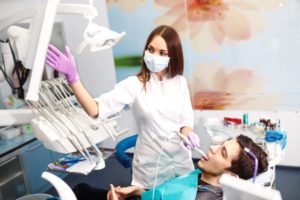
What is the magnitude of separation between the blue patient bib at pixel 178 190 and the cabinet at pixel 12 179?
1.60 metres

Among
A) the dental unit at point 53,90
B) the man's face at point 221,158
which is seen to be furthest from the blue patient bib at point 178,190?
the dental unit at point 53,90

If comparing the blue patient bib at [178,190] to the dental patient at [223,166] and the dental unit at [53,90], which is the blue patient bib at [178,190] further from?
the dental unit at [53,90]

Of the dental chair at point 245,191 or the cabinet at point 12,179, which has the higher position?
the dental chair at point 245,191

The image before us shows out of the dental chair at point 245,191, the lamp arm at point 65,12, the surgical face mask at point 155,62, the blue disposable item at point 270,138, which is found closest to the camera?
the dental chair at point 245,191

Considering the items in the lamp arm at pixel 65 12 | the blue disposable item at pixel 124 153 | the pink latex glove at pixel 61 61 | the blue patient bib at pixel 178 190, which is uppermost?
the lamp arm at pixel 65 12

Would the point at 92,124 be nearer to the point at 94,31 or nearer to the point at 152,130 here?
the point at 94,31

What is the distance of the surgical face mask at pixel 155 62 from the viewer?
1.53 metres

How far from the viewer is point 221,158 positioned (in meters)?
1.42

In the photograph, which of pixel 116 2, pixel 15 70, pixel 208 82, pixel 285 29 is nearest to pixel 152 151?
pixel 15 70

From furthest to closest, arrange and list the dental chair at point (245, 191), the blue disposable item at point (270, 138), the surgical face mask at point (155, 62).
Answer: the blue disposable item at point (270, 138) < the surgical face mask at point (155, 62) < the dental chair at point (245, 191)

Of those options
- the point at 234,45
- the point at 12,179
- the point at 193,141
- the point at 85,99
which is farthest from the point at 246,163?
the point at 12,179

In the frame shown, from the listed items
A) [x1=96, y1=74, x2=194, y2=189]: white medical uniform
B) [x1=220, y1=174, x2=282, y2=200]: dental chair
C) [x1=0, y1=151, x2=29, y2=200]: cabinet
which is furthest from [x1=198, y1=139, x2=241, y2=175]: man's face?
[x1=0, y1=151, x2=29, y2=200]: cabinet

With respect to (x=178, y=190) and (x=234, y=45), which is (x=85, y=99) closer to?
(x=178, y=190)

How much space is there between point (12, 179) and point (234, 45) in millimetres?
2311
